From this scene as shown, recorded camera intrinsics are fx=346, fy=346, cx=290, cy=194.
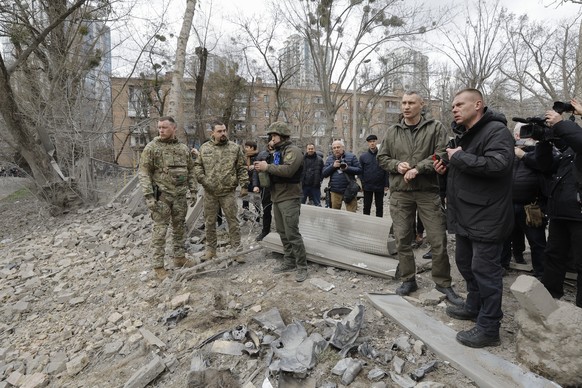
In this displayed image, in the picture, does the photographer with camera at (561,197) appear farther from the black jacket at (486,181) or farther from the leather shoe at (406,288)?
the leather shoe at (406,288)

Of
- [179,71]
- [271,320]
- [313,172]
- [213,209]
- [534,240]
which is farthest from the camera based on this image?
[179,71]

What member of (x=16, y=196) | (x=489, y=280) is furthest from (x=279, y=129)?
(x=16, y=196)

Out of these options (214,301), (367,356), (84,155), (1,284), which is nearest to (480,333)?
(367,356)

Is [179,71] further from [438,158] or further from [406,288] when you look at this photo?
[406,288]

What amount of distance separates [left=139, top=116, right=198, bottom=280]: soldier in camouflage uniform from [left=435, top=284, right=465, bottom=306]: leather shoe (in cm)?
319

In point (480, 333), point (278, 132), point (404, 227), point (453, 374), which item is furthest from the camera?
point (278, 132)

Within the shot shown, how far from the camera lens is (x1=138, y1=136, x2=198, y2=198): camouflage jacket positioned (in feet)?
14.5

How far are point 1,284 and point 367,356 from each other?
5917 mm

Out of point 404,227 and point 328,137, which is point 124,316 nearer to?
point 404,227

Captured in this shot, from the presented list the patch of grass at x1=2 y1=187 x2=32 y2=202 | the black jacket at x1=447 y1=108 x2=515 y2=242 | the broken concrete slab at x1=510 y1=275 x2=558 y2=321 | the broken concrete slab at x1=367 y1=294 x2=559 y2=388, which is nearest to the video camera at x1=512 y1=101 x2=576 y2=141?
the black jacket at x1=447 y1=108 x2=515 y2=242

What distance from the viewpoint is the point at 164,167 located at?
179 inches

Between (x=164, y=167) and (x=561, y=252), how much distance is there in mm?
4477

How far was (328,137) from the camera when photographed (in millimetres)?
18688

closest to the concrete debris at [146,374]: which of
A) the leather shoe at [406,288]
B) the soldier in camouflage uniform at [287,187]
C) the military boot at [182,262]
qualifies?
the soldier in camouflage uniform at [287,187]
